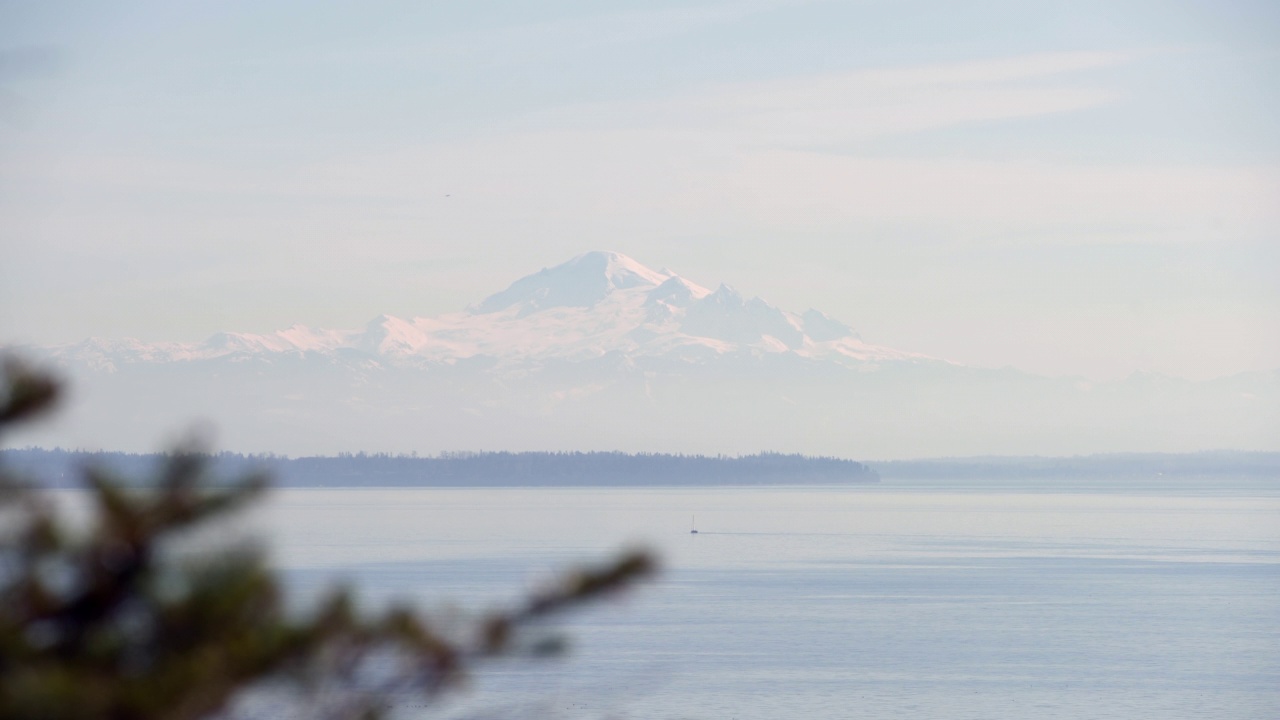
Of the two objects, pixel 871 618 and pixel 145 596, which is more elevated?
pixel 145 596

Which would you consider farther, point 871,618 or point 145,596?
point 871,618

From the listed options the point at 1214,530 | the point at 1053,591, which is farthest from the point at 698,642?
the point at 1214,530

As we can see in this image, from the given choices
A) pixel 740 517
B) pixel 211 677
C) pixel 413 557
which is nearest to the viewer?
pixel 211 677

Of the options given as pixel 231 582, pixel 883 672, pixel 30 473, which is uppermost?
pixel 30 473

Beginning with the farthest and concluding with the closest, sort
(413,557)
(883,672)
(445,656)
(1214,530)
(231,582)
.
→ (1214,530) → (413,557) → (883,672) → (445,656) → (231,582)

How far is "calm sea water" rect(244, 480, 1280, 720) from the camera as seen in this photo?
115 ft

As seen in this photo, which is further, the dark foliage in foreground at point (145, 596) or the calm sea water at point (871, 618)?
the calm sea water at point (871, 618)

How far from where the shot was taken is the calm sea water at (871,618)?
3512 centimetres

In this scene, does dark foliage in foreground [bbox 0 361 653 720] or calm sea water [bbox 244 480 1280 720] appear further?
calm sea water [bbox 244 480 1280 720]

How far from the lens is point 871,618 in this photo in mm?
52500

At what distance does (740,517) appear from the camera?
149375mm

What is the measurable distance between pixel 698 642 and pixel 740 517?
344 feet

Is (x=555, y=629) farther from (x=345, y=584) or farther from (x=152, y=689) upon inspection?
(x=152, y=689)

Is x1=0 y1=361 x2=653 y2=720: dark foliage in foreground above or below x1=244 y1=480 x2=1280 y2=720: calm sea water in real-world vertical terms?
above
